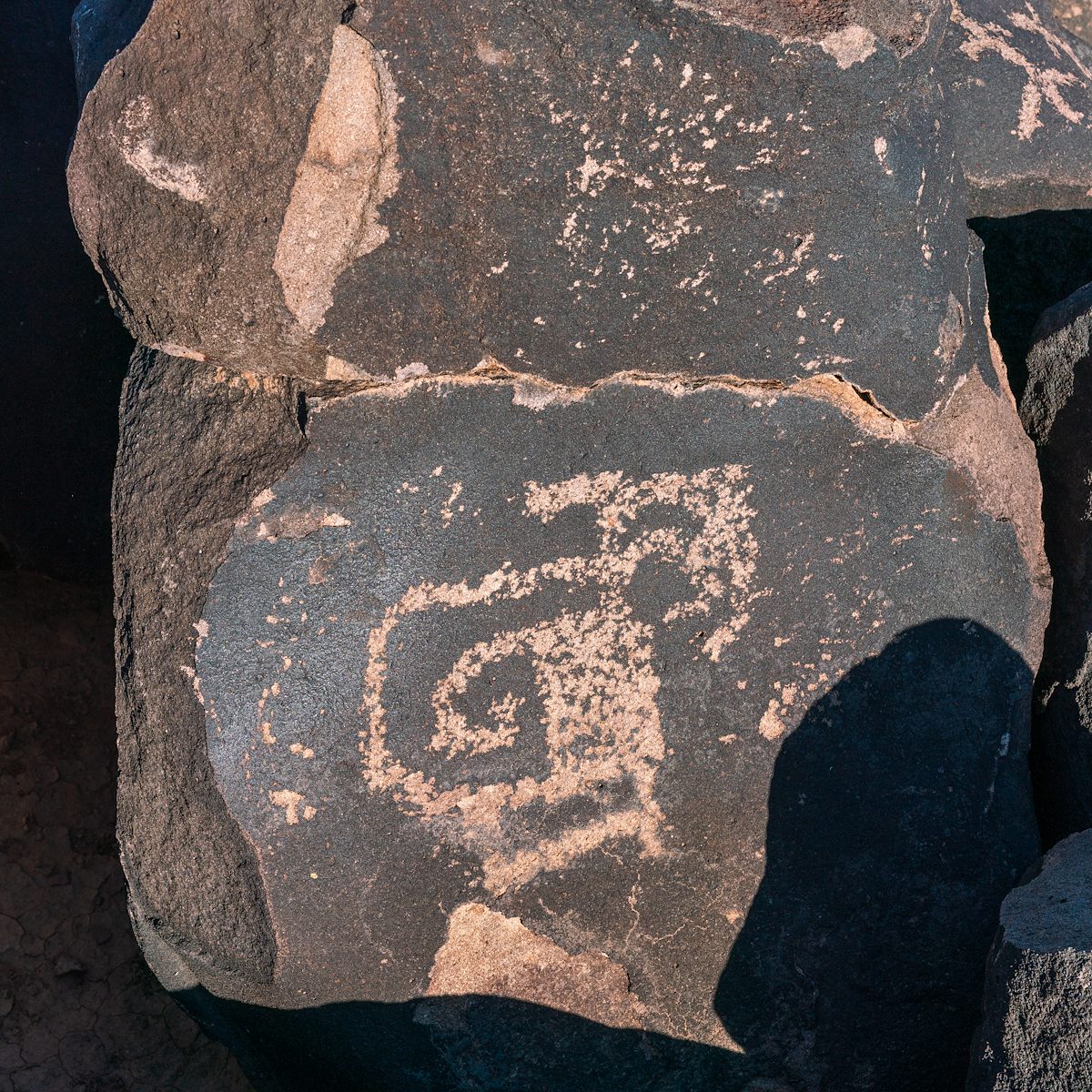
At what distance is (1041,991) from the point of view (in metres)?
0.94

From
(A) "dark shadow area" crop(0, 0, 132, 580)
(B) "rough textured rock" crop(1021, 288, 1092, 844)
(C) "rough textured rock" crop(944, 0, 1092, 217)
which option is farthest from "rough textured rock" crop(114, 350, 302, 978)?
(C) "rough textured rock" crop(944, 0, 1092, 217)

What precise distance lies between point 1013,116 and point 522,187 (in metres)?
0.85

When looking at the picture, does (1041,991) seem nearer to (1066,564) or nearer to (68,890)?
(1066,564)

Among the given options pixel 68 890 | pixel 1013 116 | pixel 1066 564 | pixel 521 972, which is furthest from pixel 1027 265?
pixel 68 890

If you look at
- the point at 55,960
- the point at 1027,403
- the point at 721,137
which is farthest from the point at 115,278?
the point at 55,960

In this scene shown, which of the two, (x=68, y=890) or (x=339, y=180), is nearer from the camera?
(x=339, y=180)

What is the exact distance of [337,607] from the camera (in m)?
1.04

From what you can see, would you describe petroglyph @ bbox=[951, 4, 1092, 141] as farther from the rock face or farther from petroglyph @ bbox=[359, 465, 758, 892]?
petroglyph @ bbox=[359, 465, 758, 892]

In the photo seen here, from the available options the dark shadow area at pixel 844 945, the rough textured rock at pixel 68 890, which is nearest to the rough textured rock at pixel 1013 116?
the dark shadow area at pixel 844 945

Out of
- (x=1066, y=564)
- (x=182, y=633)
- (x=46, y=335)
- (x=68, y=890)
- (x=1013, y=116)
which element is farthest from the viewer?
(x=68, y=890)

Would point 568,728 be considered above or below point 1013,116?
below

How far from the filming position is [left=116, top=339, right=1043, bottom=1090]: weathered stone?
105cm

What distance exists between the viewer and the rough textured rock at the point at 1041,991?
91 cm

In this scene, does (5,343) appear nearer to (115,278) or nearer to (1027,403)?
(115,278)
